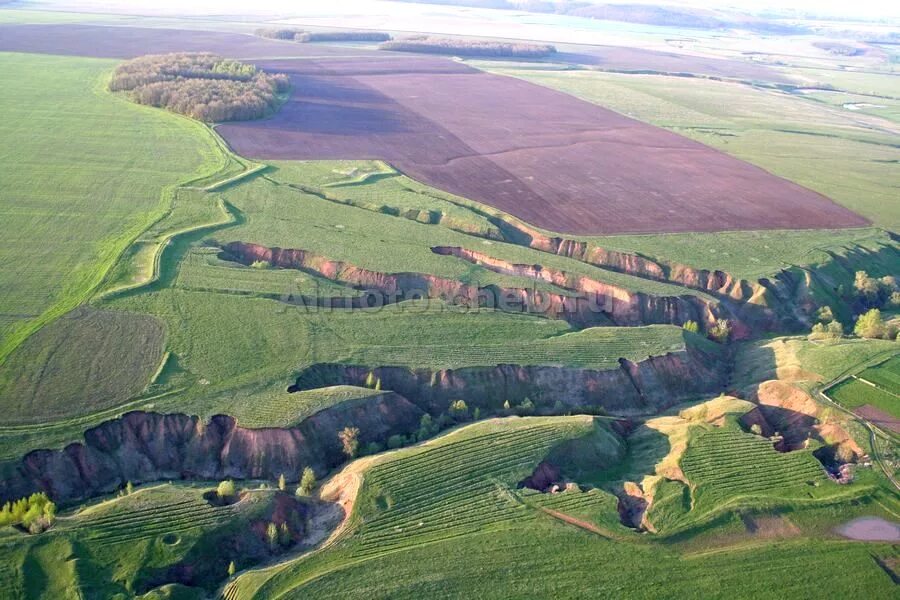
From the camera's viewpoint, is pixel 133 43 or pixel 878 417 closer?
pixel 878 417

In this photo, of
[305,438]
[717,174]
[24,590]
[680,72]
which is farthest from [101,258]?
[680,72]

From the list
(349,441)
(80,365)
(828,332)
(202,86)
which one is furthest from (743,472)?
(202,86)

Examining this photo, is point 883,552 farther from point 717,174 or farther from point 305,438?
point 717,174

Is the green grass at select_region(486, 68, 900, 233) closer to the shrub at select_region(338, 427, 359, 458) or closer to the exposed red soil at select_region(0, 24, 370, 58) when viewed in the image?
the shrub at select_region(338, 427, 359, 458)

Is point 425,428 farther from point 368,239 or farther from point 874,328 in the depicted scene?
point 874,328

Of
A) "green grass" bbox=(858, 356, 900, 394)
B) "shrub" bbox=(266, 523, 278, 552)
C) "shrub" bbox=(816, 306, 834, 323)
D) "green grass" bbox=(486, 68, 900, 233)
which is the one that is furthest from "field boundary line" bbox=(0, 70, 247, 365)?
"shrub" bbox=(816, 306, 834, 323)

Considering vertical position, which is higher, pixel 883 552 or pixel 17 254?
pixel 17 254
